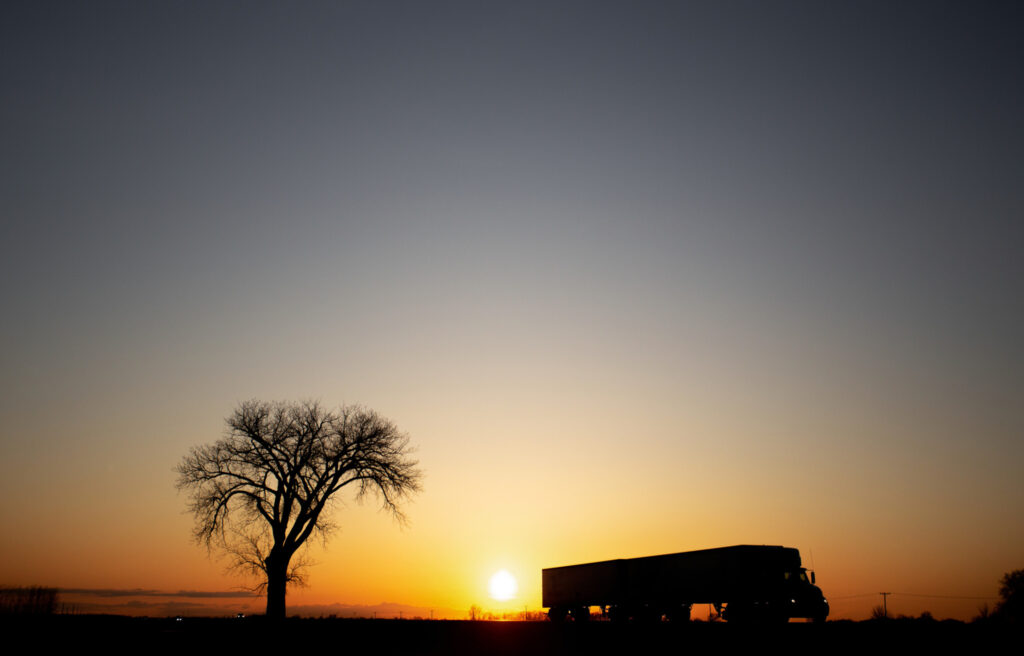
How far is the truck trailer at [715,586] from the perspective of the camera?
32500 mm

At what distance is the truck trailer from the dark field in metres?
6.47

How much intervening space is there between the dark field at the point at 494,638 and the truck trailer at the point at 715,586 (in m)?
6.47

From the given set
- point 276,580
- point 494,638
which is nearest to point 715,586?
point 494,638

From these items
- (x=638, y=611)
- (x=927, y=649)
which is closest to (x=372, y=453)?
(x=638, y=611)

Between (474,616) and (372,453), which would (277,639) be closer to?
(474,616)

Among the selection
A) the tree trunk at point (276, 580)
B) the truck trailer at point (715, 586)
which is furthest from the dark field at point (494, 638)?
the tree trunk at point (276, 580)

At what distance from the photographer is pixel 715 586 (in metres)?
33.8

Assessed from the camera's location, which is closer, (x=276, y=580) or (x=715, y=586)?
(x=715, y=586)

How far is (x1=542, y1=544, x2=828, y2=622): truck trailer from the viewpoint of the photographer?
32.5 m

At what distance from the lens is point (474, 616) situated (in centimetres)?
4031

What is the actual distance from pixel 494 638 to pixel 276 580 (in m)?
23.4

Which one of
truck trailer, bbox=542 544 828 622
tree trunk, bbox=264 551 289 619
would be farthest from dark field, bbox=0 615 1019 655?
tree trunk, bbox=264 551 289 619

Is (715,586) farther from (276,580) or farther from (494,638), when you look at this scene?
(276,580)

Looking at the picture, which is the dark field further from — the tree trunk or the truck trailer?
the tree trunk
